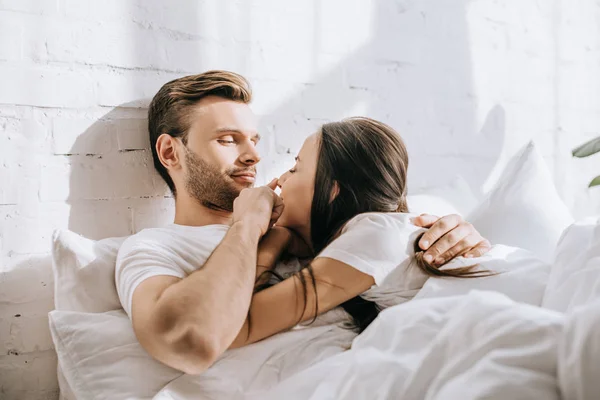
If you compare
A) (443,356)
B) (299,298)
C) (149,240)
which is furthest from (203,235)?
(443,356)

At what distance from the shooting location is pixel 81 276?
1277mm

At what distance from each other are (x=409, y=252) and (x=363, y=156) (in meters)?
0.26

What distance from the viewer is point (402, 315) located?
922 millimetres

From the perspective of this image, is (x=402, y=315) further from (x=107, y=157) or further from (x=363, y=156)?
(x=107, y=157)

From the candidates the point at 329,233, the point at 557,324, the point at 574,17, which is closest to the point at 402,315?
the point at 557,324

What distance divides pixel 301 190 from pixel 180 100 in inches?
16.9

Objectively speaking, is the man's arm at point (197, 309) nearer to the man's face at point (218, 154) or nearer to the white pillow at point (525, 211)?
the man's face at point (218, 154)

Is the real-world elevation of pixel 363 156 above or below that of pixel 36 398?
above

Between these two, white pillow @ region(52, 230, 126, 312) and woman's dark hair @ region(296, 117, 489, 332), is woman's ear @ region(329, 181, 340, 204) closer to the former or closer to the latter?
woman's dark hair @ region(296, 117, 489, 332)

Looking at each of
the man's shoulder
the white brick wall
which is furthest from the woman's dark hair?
the white brick wall

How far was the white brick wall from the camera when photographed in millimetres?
1439

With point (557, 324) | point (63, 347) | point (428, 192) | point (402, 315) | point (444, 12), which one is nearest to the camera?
point (557, 324)

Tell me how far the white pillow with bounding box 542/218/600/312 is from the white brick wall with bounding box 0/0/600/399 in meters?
0.92

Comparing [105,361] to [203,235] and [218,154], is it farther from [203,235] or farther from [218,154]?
[218,154]
